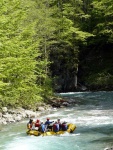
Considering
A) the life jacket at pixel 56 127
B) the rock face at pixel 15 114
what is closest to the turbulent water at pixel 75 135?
the life jacket at pixel 56 127

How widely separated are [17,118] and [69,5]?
73.9 feet

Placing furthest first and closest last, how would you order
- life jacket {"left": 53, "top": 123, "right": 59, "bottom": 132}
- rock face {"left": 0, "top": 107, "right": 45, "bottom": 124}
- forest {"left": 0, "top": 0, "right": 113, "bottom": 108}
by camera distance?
forest {"left": 0, "top": 0, "right": 113, "bottom": 108} < rock face {"left": 0, "top": 107, "right": 45, "bottom": 124} < life jacket {"left": 53, "top": 123, "right": 59, "bottom": 132}

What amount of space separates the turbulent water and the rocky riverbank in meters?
0.83

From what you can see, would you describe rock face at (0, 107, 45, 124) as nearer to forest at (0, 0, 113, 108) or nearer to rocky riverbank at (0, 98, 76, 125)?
rocky riverbank at (0, 98, 76, 125)

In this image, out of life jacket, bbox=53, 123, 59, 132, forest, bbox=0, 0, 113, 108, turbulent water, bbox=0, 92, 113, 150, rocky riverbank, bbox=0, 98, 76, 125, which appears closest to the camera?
turbulent water, bbox=0, 92, 113, 150

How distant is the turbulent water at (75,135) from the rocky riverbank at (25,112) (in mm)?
832

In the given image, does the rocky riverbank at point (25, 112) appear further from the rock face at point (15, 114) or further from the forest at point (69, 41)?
the forest at point (69, 41)

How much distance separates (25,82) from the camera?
84.9 feet

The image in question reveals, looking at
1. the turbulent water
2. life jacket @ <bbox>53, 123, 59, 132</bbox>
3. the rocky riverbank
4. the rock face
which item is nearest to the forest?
the rocky riverbank

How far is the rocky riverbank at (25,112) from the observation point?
21.9m

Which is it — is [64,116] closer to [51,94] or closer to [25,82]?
[25,82]

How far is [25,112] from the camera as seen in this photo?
78.6ft

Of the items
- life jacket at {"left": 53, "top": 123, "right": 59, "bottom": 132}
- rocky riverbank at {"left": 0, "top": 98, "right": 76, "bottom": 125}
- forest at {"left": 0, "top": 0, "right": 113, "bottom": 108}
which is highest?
forest at {"left": 0, "top": 0, "right": 113, "bottom": 108}

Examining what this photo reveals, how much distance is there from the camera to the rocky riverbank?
21.9 metres
